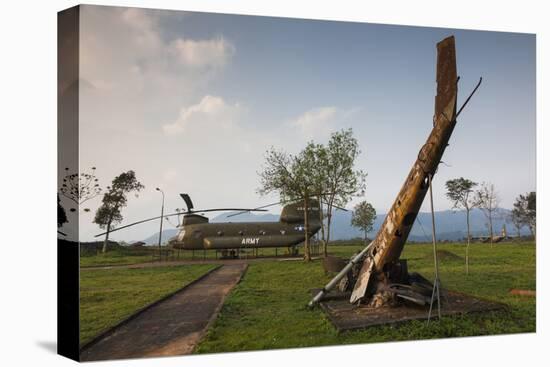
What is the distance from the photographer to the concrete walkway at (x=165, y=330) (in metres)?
8.62

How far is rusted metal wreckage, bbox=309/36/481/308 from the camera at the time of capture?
958 cm

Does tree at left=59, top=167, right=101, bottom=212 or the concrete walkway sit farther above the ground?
tree at left=59, top=167, right=101, bottom=212

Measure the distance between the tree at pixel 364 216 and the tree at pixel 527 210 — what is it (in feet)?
12.5

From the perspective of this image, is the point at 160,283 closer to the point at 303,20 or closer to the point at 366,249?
the point at 366,249

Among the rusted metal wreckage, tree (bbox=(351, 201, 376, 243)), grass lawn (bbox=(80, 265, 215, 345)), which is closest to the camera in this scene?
grass lawn (bbox=(80, 265, 215, 345))

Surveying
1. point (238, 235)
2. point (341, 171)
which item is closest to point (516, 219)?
point (341, 171)

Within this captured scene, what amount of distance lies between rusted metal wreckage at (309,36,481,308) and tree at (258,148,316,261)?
213cm

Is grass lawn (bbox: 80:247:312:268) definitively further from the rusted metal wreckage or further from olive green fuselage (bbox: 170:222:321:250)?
the rusted metal wreckage

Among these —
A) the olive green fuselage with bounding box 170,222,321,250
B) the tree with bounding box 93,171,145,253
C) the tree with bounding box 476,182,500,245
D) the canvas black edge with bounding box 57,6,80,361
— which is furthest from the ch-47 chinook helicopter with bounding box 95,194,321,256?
the tree with bounding box 476,182,500,245

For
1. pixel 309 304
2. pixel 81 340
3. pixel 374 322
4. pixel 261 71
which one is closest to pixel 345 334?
pixel 374 322

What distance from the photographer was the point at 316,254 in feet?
42.8

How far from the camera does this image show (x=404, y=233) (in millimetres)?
10219

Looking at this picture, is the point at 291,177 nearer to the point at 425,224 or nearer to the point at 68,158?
the point at 425,224

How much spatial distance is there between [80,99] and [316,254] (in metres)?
7.37
